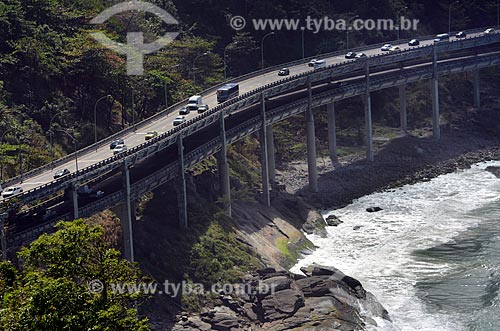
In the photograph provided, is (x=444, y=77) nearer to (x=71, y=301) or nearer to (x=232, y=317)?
(x=232, y=317)

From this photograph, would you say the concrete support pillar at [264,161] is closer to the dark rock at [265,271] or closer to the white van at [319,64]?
the white van at [319,64]

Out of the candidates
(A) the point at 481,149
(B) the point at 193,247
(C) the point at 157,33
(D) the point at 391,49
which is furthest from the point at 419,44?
(B) the point at 193,247

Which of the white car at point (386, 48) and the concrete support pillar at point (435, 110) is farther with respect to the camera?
the concrete support pillar at point (435, 110)

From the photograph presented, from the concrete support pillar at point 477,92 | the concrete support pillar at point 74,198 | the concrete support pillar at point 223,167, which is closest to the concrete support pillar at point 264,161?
the concrete support pillar at point 223,167

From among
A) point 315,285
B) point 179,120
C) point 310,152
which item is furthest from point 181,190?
point 310,152

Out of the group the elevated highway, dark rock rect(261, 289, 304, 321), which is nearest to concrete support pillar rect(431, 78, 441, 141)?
the elevated highway

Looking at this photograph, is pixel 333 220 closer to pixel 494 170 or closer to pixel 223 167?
pixel 223 167
